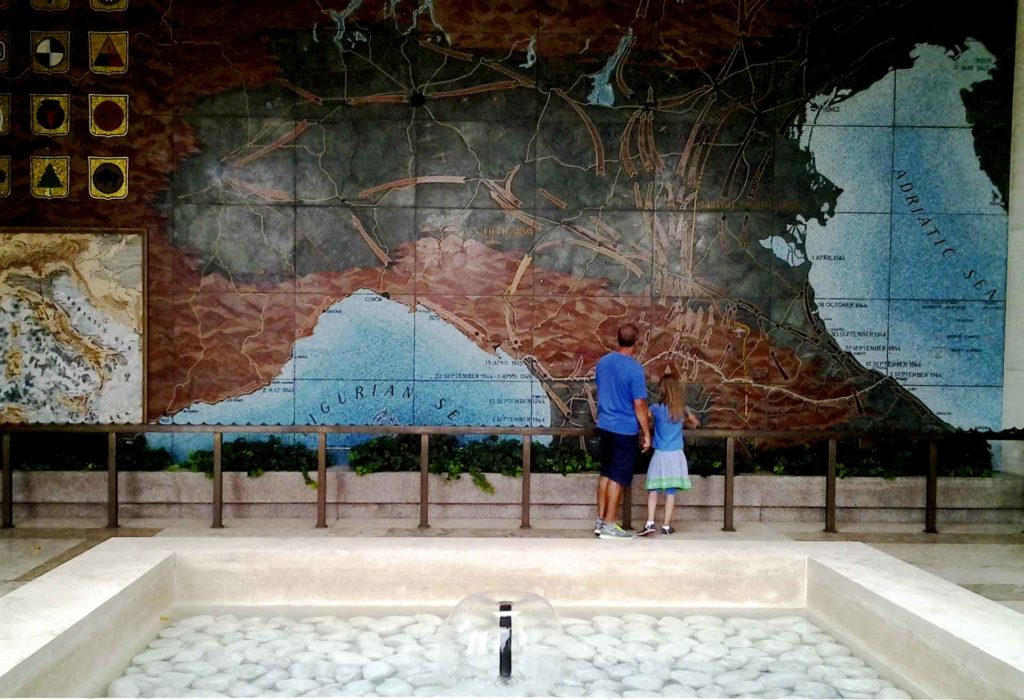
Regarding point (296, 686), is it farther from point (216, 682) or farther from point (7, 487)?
point (7, 487)

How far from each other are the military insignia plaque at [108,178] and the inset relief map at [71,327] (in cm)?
44

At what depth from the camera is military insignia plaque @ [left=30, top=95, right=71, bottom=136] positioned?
8.45 metres

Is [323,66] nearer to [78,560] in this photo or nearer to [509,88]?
[509,88]

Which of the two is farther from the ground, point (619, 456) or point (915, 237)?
point (915, 237)

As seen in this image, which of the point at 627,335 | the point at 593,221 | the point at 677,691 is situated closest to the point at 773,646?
the point at 677,691

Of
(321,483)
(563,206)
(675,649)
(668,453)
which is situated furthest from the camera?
(563,206)

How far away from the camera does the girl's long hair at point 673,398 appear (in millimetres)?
6986

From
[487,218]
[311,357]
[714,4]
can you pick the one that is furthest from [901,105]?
[311,357]

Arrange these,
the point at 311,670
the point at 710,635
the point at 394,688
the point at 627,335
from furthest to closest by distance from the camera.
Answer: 1. the point at 627,335
2. the point at 710,635
3. the point at 311,670
4. the point at 394,688

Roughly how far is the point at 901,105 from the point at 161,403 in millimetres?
8890

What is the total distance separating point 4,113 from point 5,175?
0.66m

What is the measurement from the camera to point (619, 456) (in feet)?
22.9

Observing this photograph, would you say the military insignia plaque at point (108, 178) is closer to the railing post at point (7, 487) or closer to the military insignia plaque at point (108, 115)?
the military insignia plaque at point (108, 115)

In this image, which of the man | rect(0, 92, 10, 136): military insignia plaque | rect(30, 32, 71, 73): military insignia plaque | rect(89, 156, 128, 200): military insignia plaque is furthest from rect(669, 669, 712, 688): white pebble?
rect(0, 92, 10, 136): military insignia plaque
